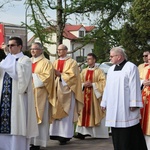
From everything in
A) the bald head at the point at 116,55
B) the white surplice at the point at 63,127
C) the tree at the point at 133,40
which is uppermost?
the tree at the point at 133,40

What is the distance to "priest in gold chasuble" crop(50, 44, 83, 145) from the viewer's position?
9.55 m

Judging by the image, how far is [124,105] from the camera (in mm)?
7395

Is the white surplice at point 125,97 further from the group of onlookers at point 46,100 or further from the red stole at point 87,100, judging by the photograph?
the red stole at point 87,100

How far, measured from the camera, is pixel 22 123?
22.9 ft

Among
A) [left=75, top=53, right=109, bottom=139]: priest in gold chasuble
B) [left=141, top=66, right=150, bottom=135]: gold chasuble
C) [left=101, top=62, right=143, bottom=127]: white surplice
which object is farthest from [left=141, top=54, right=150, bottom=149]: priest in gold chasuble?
[left=75, top=53, right=109, bottom=139]: priest in gold chasuble

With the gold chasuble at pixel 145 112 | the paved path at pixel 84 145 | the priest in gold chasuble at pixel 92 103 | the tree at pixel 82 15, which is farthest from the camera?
the tree at pixel 82 15

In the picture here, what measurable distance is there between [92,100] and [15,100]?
13.3 feet

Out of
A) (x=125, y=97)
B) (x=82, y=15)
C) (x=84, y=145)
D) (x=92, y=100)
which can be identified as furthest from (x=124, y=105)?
(x=82, y=15)

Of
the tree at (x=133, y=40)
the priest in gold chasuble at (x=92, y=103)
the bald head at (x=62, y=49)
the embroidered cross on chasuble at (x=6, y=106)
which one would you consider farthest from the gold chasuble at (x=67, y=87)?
the tree at (x=133, y=40)

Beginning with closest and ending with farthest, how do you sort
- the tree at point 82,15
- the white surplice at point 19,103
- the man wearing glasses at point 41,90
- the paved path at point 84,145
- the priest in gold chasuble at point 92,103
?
the white surplice at point 19,103
the man wearing glasses at point 41,90
the paved path at point 84,145
the priest in gold chasuble at point 92,103
the tree at point 82,15

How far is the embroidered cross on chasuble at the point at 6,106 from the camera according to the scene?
6.98 meters

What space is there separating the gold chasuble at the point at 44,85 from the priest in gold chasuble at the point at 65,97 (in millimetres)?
508

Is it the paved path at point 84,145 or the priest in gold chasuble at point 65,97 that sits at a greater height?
the priest in gold chasuble at point 65,97

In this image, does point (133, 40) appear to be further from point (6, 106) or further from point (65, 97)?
point (6, 106)
